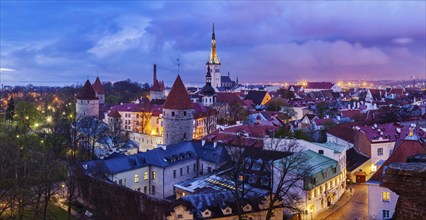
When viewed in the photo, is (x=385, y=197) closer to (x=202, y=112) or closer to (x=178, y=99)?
(x=178, y=99)

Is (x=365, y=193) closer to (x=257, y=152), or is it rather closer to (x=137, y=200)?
(x=257, y=152)

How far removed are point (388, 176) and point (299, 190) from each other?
1897 cm

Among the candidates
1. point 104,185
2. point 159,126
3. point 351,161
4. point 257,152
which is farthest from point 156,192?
point 159,126

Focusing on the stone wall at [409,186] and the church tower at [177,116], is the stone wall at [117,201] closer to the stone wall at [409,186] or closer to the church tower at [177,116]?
the church tower at [177,116]

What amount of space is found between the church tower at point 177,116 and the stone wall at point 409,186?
101 ft

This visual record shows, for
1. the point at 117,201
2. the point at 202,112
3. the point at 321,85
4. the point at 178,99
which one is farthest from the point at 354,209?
the point at 321,85

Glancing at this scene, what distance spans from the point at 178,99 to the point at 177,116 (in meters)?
1.50

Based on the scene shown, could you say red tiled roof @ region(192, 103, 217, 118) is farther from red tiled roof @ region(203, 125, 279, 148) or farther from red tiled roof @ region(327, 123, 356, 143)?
red tiled roof @ region(327, 123, 356, 143)

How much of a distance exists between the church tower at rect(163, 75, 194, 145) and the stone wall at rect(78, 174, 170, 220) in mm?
→ 11400

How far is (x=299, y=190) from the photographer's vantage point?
23.3 m

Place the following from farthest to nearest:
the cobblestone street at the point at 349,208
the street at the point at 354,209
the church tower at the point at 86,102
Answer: the church tower at the point at 86,102 < the cobblestone street at the point at 349,208 < the street at the point at 354,209

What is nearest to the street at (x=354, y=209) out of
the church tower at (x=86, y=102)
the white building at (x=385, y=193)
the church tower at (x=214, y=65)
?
A: the white building at (x=385, y=193)

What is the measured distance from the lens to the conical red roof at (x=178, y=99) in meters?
35.5

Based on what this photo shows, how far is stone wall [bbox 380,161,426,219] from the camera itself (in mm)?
4789
